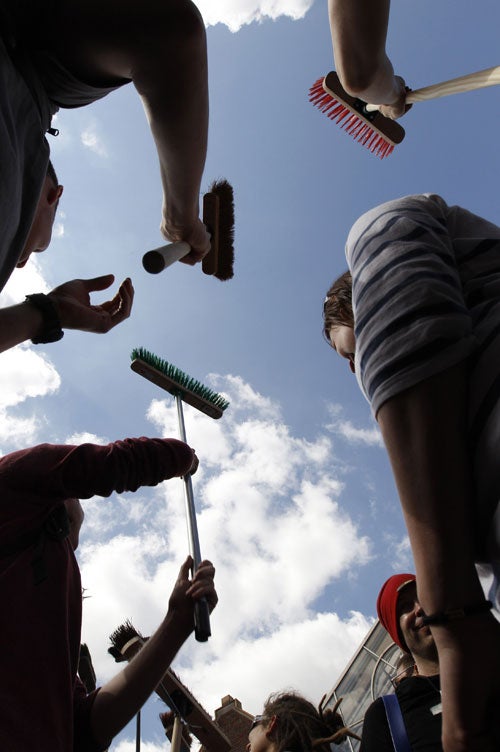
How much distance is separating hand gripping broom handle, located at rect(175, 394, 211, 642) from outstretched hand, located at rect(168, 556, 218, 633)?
37 millimetres

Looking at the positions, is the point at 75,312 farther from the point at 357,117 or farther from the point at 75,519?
the point at 357,117

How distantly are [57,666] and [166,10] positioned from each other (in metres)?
1.74

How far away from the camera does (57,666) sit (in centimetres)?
159

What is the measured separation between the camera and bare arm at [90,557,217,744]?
183 cm

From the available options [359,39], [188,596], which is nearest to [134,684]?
[188,596]

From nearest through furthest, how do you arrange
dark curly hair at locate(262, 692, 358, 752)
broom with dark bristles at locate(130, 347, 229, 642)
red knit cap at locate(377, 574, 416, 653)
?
1. red knit cap at locate(377, 574, 416, 653)
2. dark curly hair at locate(262, 692, 358, 752)
3. broom with dark bristles at locate(130, 347, 229, 642)

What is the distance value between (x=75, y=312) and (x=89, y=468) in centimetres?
66

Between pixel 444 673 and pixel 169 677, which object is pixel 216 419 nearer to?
pixel 169 677

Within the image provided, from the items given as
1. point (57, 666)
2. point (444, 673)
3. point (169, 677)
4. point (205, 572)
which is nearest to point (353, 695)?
point (169, 677)

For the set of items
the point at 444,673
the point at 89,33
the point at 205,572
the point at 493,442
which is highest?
the point at 89,33

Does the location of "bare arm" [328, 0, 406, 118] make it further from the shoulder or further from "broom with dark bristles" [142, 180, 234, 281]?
"broom with dark bristles" [142, 180, 234, 281]

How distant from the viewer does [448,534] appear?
2.17 ft

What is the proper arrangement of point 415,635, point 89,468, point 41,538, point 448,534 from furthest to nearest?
point 415,635 → point 89,468 → point 41,538 → point 448,534

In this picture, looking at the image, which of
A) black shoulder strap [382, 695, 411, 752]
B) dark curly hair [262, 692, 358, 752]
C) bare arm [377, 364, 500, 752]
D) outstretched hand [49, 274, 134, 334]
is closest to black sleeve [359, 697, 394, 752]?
black shoulder strap [382, 695, 411, 752]
